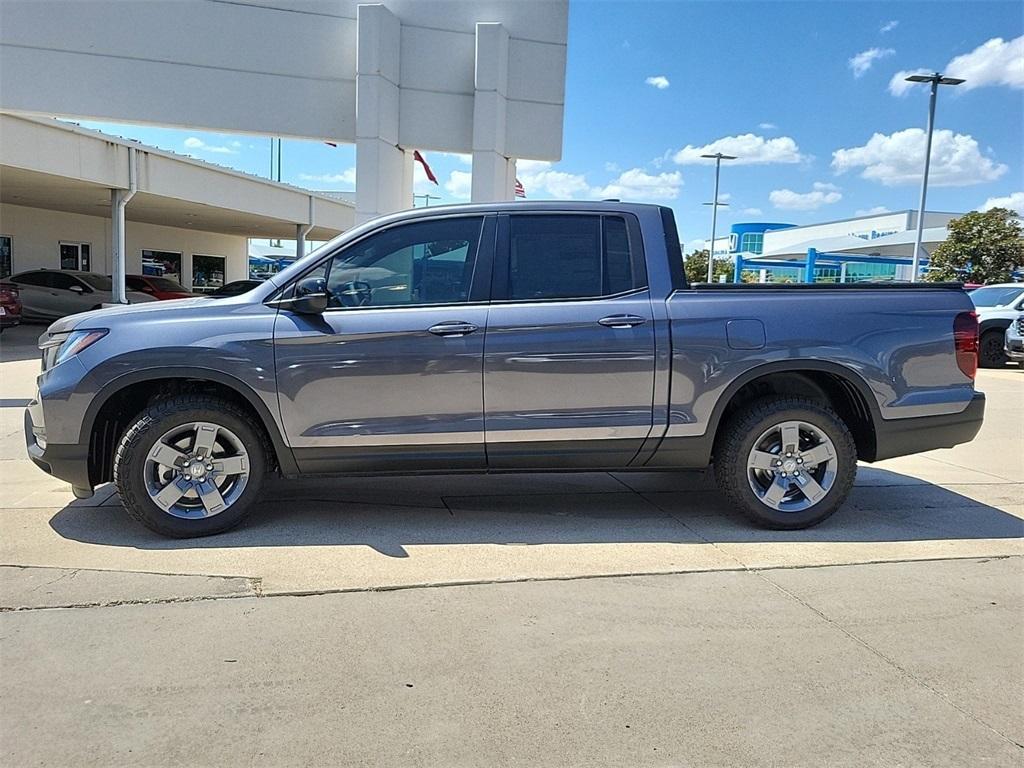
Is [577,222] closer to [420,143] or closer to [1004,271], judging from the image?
[420,143]

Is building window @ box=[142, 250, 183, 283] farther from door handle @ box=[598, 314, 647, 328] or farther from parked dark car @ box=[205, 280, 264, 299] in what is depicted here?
door handle @ box=[598, 314, 647, 328]

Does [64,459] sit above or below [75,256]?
below

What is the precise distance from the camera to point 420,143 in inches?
556

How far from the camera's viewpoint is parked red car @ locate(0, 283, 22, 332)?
15.4m

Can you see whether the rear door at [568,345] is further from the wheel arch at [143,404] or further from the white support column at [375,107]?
the white support column at [375,107]

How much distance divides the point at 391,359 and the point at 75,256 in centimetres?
2411

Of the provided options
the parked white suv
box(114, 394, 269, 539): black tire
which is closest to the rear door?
box(114, 394, 269, 539): black tire

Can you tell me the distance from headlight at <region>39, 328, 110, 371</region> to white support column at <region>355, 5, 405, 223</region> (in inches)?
365

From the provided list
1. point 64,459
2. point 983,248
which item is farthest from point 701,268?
point 64,459

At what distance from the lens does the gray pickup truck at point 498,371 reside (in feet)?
14.6

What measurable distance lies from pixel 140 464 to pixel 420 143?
10.8 meters

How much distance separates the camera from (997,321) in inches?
615

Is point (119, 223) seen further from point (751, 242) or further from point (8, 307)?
point (751, 242)

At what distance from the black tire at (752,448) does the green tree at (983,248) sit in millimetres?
30478
